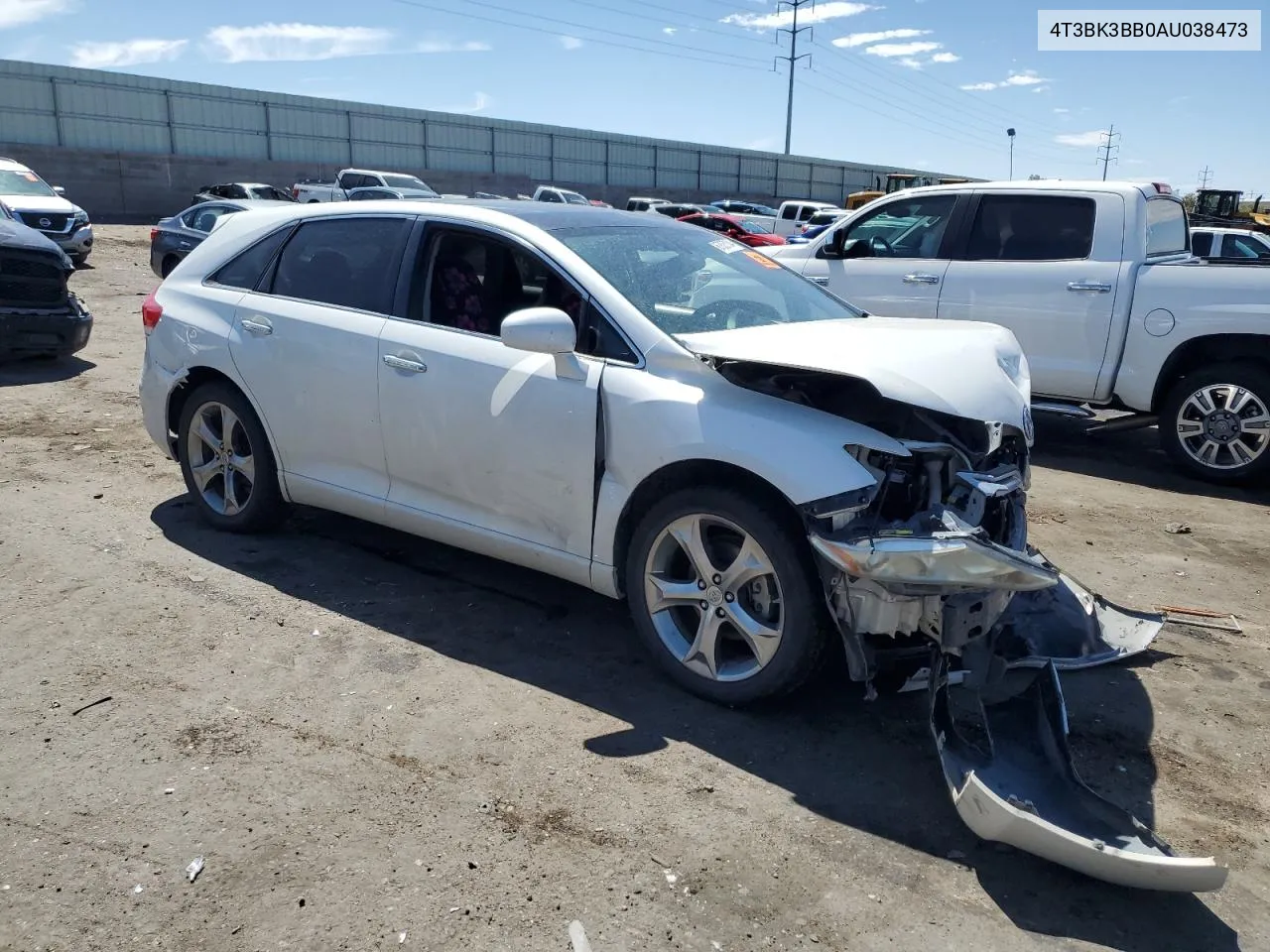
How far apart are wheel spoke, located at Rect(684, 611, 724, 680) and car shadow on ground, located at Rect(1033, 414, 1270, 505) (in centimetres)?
479

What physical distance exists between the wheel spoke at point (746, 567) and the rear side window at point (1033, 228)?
5.26 m

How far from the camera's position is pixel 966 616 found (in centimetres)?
329

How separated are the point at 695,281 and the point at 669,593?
1.40m

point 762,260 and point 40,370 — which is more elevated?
point 762,260

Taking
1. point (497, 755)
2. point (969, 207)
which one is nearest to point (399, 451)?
point (497, 755)

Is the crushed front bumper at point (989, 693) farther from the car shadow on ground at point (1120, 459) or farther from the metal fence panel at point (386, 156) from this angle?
the metal fence panel at point (386, 156)

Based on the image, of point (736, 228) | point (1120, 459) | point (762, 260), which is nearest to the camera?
point (762, 260)

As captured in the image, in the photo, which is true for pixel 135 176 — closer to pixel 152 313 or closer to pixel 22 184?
pixel 22 184

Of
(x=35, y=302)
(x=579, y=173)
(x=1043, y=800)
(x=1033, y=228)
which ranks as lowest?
(x=1043, y=800)

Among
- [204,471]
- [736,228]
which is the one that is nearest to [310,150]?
[736,228]

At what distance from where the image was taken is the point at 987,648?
354 centimetres

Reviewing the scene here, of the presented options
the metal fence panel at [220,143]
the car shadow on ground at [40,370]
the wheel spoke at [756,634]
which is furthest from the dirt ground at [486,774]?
the metal fence panel at [220,143]

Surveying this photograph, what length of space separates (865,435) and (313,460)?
8.92 ft

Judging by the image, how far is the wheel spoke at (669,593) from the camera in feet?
12.2
